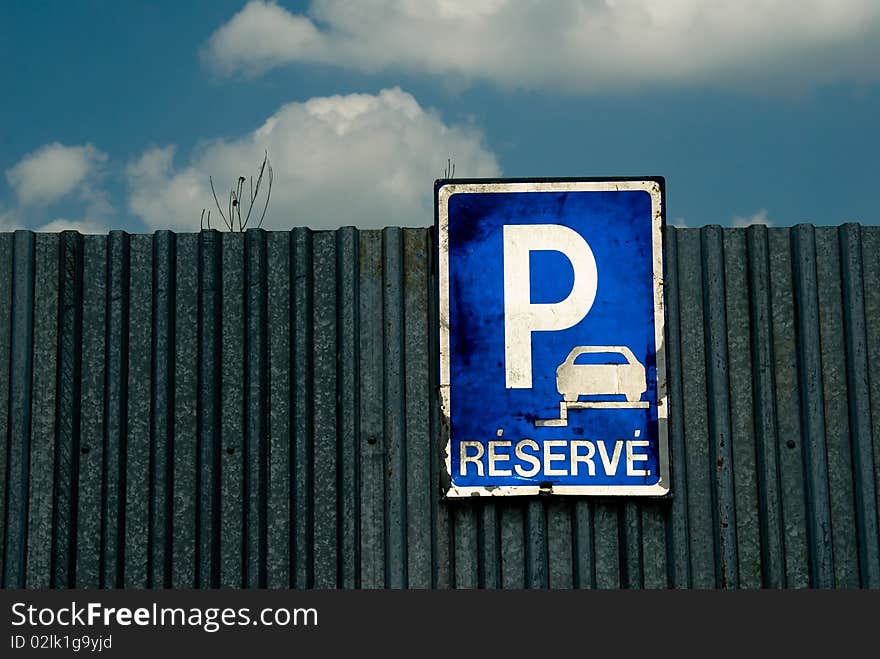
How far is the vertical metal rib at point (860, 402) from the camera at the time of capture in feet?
14.9

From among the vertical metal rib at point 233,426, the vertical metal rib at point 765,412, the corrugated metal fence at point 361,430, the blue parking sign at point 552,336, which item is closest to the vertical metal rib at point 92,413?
the corrugated metal fence at point 361,430

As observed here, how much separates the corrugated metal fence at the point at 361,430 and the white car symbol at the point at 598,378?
0.25 m

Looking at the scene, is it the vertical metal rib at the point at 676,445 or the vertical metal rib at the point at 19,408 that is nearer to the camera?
the vertical metal rib at the point at 676,445

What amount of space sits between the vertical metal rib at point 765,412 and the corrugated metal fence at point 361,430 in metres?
0.01

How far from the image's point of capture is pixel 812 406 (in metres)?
4.62

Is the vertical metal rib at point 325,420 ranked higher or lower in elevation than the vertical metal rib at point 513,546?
higher

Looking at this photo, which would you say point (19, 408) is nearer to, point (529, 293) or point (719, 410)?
point (529, 293)

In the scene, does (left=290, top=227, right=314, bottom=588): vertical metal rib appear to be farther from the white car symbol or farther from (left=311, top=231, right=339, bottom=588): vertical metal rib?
the white car symbol

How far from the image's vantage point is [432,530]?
15.1 ft

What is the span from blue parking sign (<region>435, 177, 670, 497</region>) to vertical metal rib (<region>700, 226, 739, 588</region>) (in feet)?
1.03

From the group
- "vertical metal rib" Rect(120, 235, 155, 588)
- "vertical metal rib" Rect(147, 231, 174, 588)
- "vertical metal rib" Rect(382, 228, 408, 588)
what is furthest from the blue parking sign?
"vertical metal rib" Rect(120, 235, 155, 588)

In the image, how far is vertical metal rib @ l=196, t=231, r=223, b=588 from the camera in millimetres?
4598

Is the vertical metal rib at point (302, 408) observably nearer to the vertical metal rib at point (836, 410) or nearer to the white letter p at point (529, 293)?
the white letter p at point (529, 293)

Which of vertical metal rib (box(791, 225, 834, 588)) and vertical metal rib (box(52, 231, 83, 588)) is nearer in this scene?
vertical metal rib (box(791, 225, 834, 588))
